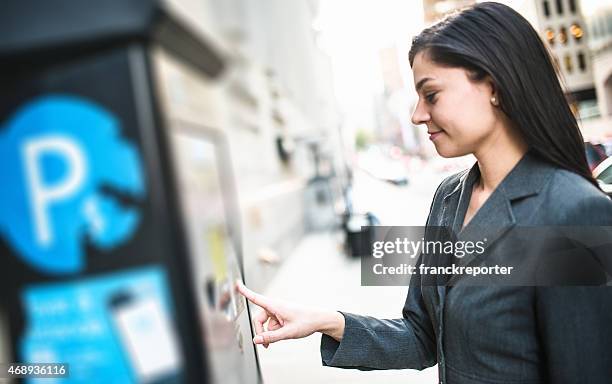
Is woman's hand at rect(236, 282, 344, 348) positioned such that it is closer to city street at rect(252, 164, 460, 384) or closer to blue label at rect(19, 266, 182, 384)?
city street at rect(252, 164, 460, 384)

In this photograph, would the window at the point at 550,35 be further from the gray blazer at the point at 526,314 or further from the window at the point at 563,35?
the gray blazer at the point at 526,314

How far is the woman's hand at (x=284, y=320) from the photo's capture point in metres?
1.01

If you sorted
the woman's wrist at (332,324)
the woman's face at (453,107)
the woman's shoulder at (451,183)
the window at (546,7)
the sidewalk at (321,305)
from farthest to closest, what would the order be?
the window at (546,7) → the sidewalk at (321,305) → the woman's shoulder at (451,183) → the woman's wrist at (332,324) → the woman's face at (453,107)

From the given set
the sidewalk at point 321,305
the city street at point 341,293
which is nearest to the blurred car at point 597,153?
the city street at point 341,293

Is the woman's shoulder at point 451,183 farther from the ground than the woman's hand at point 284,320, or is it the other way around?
the woman's shoulder at point 451,183

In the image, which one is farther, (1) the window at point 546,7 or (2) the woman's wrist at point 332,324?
(1) the window at point 546,7

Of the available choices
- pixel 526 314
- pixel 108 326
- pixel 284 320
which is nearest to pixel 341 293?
pixel 284 320

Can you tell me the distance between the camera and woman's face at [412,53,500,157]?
101 centimetres

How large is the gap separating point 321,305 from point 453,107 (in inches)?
39.4

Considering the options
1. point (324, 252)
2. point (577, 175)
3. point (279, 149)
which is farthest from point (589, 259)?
point (324, 252)

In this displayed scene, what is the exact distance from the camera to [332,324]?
1.14 meters

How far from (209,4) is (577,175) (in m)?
0.75

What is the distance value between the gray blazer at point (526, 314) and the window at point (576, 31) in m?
0.99

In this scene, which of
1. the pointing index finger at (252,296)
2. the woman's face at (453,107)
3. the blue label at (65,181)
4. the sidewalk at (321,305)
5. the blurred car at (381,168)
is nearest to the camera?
the blue label at (65,181)
